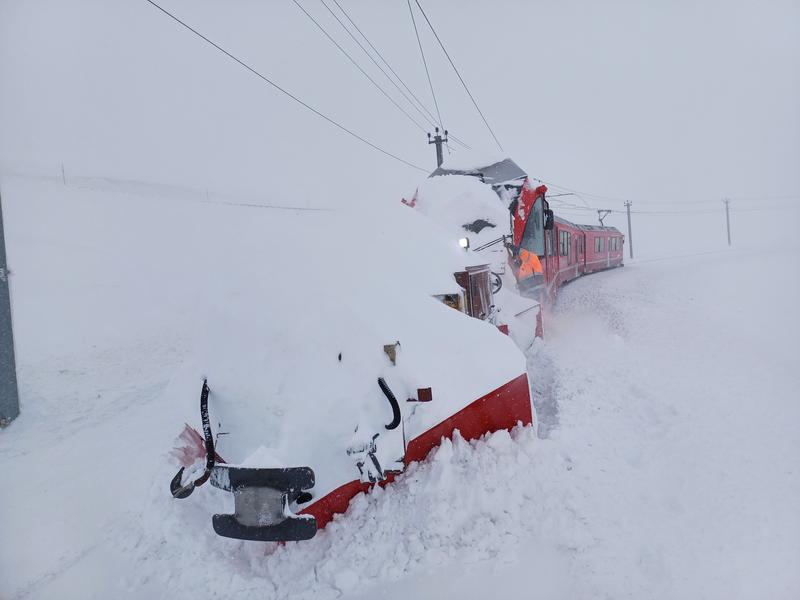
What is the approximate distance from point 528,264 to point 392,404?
6712mm

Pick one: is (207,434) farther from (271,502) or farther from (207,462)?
(271,502)

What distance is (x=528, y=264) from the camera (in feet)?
28.2

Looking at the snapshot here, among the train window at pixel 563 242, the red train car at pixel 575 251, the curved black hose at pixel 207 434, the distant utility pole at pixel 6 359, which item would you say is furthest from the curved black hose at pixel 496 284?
the distant utility pole at pixel 6 359

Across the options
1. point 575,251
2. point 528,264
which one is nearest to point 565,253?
point 575,251

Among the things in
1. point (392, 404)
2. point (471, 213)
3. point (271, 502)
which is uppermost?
point (471, 213)

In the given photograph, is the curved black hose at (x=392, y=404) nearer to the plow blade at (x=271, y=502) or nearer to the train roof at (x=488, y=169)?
the plow blade at (x=271, y=502)

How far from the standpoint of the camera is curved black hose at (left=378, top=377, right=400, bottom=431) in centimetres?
258

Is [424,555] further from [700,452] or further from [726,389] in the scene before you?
[726,389]

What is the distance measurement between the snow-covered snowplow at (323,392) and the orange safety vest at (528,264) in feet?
17.4

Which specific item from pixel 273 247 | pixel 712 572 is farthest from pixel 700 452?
pixel 273 247

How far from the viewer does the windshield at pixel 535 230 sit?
894cm

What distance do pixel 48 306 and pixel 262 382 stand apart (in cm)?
956

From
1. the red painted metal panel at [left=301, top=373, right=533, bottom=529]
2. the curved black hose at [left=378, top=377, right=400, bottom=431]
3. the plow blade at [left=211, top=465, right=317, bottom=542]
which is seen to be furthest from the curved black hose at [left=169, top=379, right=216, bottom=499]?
the curved black hose at [left=378, top=377, right=400, bottom=431]

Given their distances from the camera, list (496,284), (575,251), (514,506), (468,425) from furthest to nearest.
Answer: (575,251), (496,284), (468,425), (514,506)
